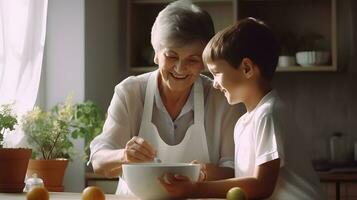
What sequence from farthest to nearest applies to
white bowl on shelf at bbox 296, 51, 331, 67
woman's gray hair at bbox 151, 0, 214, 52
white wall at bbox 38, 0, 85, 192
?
white bowl on shelf at bbox 296, 51, 331, 67
white wall at bbox 38, 0, 85, 192
woman's gray hair at bbox 151, 0, 214, 52

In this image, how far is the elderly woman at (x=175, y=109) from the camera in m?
1.85

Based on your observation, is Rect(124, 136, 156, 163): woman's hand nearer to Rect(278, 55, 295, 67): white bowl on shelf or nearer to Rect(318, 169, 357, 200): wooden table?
Rect(318, 169, 357, 200): wooden table

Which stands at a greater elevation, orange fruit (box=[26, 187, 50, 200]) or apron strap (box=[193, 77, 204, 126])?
apron strap (box=[193, 77, 204, 126])

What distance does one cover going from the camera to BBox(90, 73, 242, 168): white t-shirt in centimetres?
192

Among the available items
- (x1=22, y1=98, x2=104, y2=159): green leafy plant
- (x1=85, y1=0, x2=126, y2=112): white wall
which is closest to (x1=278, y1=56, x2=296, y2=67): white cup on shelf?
(x1=85, y1=0, x2=126, y2=112): white wall

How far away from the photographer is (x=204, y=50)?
1752 millimetres

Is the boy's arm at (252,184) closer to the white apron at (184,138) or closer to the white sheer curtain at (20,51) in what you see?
the white apron at (184,138)

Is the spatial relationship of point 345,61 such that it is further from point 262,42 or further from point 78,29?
point 262,42

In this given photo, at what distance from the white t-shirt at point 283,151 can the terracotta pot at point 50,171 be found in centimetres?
158

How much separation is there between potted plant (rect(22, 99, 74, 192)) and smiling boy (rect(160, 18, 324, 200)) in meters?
1.42

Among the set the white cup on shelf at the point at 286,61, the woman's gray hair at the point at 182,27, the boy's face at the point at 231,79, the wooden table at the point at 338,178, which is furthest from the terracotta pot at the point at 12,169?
the white cup on shelf at the point at 286,61

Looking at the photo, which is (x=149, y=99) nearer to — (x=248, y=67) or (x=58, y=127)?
(x=248, y=67)

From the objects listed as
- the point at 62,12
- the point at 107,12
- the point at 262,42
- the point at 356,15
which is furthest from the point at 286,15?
the point at 262,42

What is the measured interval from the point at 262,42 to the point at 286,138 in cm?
26
